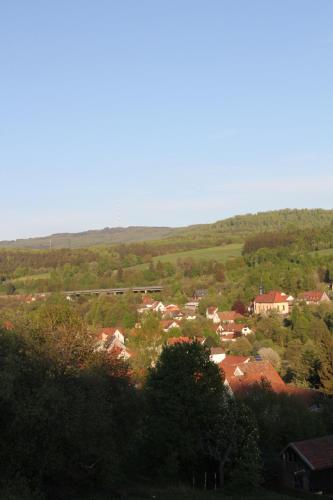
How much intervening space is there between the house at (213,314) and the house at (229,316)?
529 millimetres

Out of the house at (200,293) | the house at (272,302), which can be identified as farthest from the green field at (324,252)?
the house at (200,293)

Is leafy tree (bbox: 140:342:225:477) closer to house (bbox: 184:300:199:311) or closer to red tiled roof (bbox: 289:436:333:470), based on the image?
red tiled roof (bbox: 289:436:333:470)

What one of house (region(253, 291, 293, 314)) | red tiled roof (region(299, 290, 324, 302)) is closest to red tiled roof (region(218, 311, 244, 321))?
house (region(253, 291, 293, 314))

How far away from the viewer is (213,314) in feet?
259

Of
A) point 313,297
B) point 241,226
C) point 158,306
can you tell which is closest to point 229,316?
point 313,297

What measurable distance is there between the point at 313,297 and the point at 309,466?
59198 mm

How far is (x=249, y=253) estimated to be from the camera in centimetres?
11044

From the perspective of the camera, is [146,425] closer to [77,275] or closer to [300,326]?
[300,326]

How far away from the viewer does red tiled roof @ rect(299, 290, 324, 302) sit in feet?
268

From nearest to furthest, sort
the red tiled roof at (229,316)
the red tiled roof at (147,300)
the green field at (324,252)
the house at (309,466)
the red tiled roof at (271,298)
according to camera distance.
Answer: the house at (309,466)
the red tiled roof at (229,316)
the red tiled roof at (271,298)
the red tiled roof at (147,300)
the green field at (324,252)

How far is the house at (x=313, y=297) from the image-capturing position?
80.3m

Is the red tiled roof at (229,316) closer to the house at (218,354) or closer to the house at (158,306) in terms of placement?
the house at (158,306)

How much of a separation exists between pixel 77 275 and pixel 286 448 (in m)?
88.7

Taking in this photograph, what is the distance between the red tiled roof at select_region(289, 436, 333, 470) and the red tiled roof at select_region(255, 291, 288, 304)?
54.9 metres
